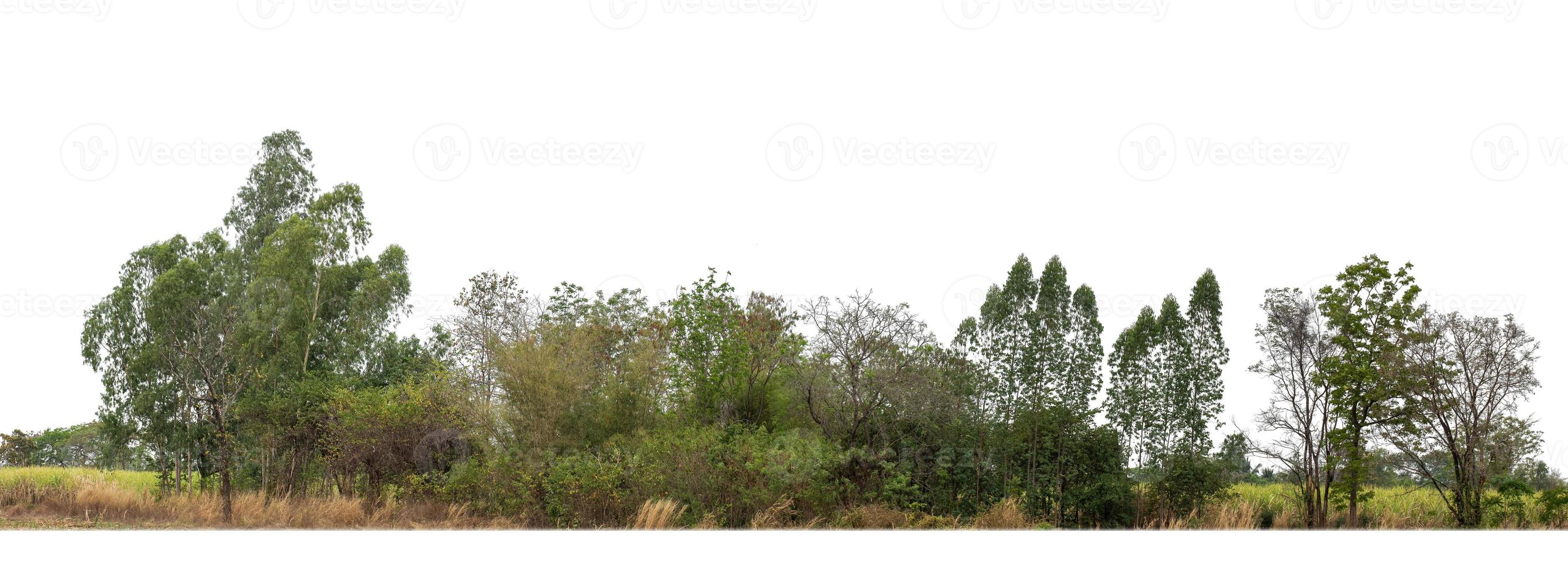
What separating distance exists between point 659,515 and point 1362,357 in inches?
696

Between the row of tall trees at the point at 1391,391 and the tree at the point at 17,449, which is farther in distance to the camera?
the tree at the point at 17,449

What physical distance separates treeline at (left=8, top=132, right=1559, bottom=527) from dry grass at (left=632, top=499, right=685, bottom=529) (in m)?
0.42

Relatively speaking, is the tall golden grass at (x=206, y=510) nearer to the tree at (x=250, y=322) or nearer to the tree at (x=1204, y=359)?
the tree at (x=250, y=322)

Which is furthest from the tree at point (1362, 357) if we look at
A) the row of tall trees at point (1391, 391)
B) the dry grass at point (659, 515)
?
the dry grass at point (659, 515)

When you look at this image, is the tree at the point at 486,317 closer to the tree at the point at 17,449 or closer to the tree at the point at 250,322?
the tree at the point at 250,322

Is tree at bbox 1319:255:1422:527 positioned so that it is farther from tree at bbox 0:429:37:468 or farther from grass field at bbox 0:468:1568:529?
tree at bbox 0:429:37:468

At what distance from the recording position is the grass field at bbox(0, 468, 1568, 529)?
21.2 meters

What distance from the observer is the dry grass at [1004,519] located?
849 inches

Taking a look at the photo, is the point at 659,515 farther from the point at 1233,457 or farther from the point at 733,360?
the point at 1233,457

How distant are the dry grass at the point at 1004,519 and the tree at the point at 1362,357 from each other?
8889 millimetres

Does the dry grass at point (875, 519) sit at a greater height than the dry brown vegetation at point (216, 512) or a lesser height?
Result: greater

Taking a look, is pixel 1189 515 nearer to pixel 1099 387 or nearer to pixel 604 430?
pixel 1099 387

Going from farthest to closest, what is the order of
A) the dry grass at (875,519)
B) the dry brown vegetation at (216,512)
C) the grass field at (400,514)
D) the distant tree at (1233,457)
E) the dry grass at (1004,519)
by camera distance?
1. the distant tree at (1233,457)
2. the dry brown vegetation at (216,512)
3. the dry grass at (1004,519)
4. the grass field at (400,514)
5. the dry grass at (875,519)

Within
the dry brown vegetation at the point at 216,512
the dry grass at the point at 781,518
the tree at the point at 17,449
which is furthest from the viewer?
the tree at the point at 17,449
